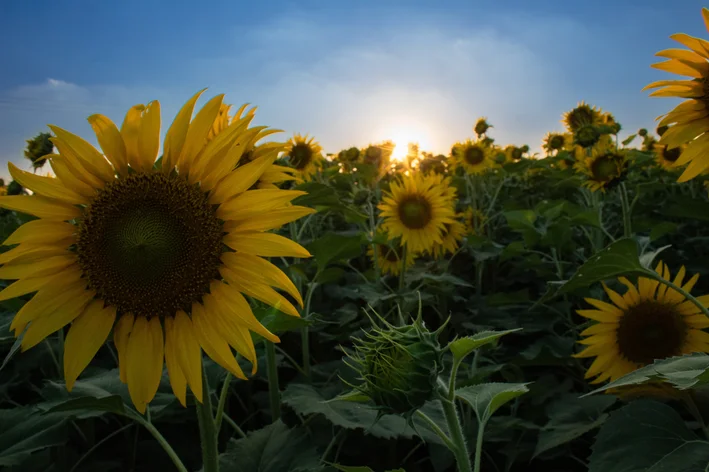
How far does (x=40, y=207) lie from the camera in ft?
4.67

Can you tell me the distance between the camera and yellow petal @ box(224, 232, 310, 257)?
1.37 meters

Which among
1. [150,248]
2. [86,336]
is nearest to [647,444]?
[150,248]

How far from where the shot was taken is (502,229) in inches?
223

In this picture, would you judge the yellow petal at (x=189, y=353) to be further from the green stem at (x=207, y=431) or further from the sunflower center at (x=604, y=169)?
the sunflower center at (x=604, y=169)

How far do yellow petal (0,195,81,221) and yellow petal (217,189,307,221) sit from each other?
0.41 metres

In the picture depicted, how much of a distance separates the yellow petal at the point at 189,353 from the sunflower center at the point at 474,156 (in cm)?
560

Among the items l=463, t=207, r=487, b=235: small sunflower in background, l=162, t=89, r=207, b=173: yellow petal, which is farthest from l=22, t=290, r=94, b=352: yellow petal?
l=463, t=207, r=487, b=235: small sunflower in background

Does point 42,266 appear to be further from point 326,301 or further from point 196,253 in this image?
point 326,301

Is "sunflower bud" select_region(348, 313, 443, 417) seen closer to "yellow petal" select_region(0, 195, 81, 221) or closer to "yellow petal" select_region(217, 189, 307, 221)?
"yellow petal" select_region(217, 189, 307, 221)

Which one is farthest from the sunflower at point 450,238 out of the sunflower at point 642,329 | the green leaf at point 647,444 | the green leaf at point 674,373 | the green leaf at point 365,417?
the green leaf at point 674,373

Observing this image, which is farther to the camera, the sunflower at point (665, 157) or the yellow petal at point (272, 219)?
the sunflower at point (665, 157)

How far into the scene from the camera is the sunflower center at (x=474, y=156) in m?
6.68

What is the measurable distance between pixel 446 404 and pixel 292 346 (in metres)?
2.22

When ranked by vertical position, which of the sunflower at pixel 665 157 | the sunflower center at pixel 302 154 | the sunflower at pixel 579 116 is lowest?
the sunflower center at pixel 302 154
